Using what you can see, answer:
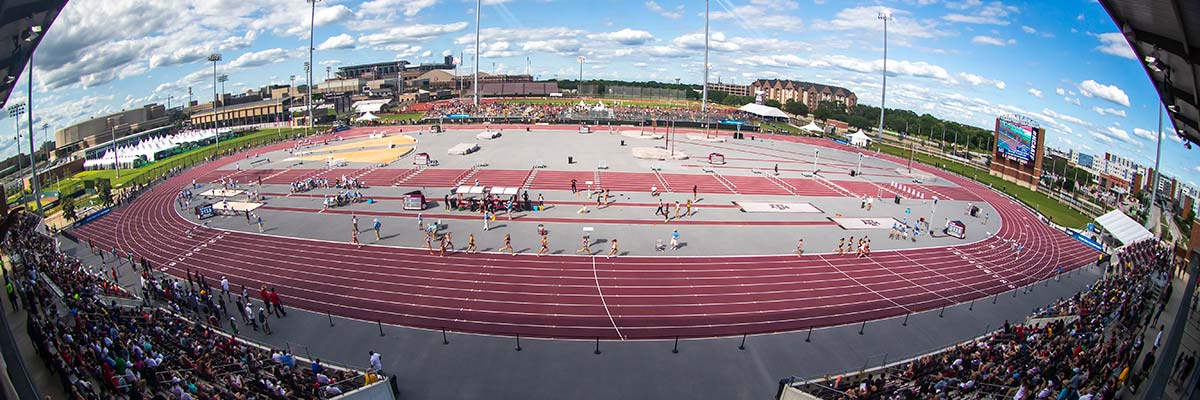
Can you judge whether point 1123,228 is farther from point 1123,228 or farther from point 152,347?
point 152,347

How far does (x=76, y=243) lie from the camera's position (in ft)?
83.0

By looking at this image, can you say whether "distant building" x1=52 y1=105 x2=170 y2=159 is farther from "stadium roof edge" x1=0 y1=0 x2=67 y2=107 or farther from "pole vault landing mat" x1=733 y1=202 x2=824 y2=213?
"pole vault landing mat" x1=733 y1=202 x2=824 y2=213

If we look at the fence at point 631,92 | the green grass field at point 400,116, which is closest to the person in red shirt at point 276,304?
the green grass field at point 400,116

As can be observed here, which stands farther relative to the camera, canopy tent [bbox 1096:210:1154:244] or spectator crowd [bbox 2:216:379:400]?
canopy tent [bbox 1096:210:1154:244]

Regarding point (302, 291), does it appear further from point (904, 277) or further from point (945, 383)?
point (904, 277)

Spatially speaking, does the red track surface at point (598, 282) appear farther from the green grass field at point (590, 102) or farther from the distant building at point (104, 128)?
the green grass field at point (590, 102)

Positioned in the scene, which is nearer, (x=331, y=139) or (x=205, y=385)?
(x=205, y=385)

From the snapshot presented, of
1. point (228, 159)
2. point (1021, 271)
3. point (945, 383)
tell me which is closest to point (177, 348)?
point (945, 383)

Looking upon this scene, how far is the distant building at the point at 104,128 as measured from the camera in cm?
7219

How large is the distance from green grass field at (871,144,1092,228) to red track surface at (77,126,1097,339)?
31.8ft

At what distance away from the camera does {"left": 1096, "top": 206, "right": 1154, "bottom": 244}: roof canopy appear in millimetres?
24386

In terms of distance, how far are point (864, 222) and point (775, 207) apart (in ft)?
15.2

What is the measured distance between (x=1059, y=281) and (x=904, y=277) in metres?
6.70

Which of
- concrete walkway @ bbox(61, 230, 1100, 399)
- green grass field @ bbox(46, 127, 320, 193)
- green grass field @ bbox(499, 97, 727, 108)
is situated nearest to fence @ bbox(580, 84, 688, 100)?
green grass field @ bbox(499, 97, 727, 108)
